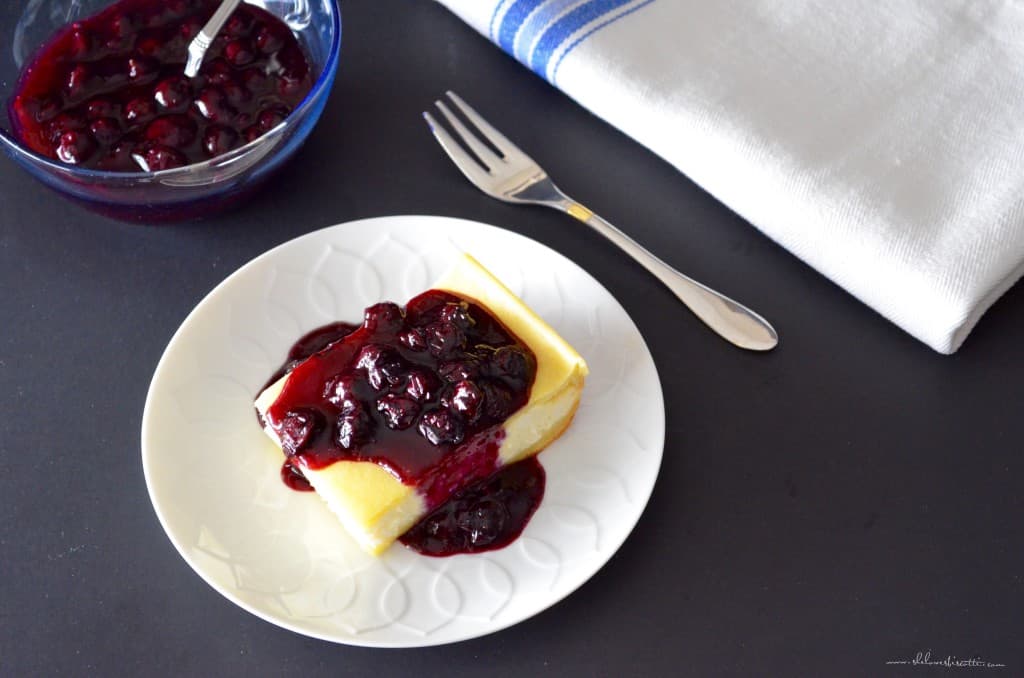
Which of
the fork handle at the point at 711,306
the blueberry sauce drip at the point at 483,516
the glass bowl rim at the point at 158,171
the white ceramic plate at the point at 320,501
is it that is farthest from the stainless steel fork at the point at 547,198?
the blueberry sauce drip at the point at 483,516

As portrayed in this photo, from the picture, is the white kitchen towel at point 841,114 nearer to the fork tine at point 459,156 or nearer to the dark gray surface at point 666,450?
the dark gray surface at point 666,450

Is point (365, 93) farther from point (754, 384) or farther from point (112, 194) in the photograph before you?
point (754, 384)

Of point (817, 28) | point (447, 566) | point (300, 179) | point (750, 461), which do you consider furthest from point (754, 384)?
point (300, 179)

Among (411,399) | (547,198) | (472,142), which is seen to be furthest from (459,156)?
(411,399)

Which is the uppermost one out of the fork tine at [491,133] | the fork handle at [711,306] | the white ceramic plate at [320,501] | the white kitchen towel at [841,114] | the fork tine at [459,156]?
the white kitchen towel at [841,114]

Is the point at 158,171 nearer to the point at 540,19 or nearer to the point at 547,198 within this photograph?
the point at 547,198
